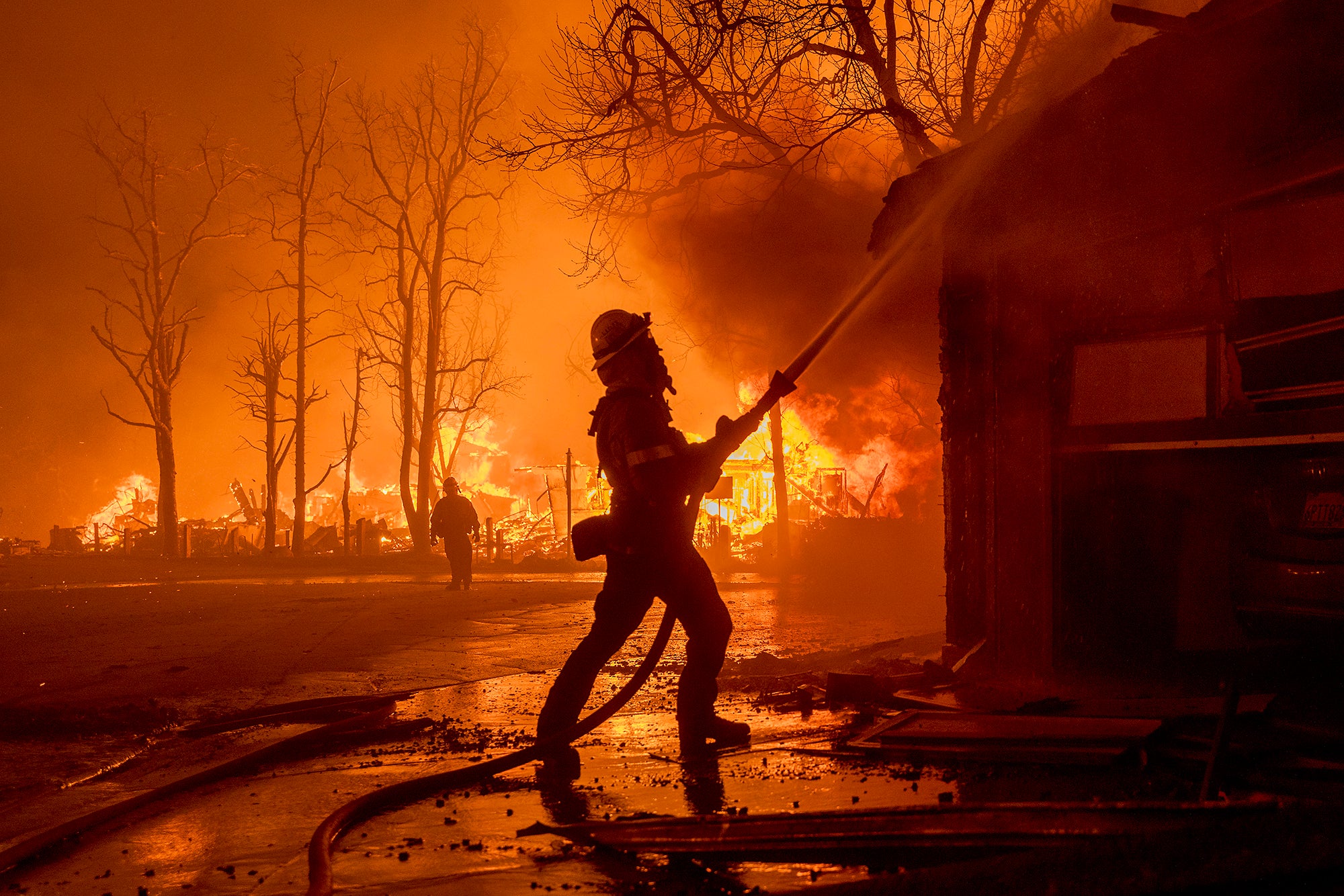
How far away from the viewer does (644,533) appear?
14.7 feet

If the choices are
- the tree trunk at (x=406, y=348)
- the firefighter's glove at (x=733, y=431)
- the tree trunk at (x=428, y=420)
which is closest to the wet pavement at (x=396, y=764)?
the firefighter's glove at (x=733, y=431)

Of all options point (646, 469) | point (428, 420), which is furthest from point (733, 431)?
point (428, 420)

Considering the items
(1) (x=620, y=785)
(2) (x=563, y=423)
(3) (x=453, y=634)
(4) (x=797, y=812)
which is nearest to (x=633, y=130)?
(3) (x=453, y=634)

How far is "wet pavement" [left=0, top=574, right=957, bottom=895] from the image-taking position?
3.14 m

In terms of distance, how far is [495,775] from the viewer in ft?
14.9

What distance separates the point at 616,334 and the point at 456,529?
1310 centimetres

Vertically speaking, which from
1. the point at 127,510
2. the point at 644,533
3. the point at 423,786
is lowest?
the point at 423,786

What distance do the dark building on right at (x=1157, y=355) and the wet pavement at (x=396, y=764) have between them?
5.43ft

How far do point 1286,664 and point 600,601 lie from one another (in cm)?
369

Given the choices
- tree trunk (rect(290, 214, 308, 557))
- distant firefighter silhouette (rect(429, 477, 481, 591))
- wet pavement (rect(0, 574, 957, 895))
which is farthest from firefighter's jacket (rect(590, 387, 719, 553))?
tree trunk (rect(290, 214, 308, 557))

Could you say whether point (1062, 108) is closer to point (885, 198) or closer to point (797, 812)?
point (885, 198)

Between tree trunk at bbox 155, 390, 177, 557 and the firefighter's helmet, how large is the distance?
31.7 m

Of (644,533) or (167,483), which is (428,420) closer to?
(167,483)

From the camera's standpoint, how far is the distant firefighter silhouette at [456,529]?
17.0 meters
